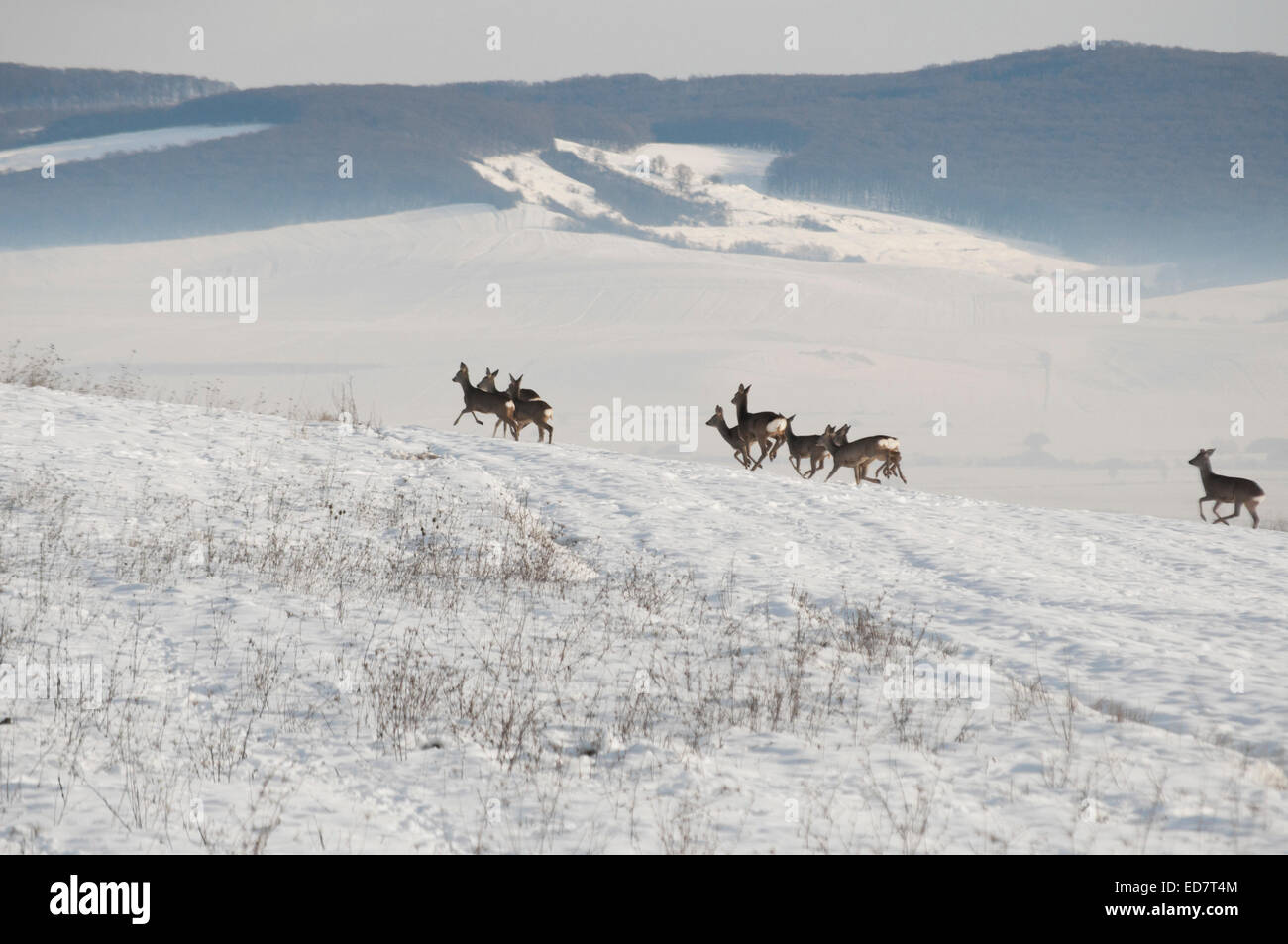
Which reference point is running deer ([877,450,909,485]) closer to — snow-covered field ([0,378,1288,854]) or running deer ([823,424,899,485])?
running deer ([823,424,899,485])

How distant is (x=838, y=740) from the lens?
849cm

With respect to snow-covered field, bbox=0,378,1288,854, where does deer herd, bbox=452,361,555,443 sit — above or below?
above

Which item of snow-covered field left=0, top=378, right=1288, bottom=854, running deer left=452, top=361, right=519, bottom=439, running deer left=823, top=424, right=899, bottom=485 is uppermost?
running deer left=452, top=361, right=519, bottom=439

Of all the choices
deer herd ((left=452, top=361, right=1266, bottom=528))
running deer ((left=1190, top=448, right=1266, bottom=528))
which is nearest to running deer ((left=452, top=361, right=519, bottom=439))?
deer herd ((left=452, top=361, right=1266, bottom=528))

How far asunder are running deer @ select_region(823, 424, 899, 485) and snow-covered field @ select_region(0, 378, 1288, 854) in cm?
707

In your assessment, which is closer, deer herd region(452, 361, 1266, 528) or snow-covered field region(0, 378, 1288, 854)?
snow-covered field region(0, 378, 1288, 854)

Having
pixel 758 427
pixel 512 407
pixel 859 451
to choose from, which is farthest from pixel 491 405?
pixel 859 451

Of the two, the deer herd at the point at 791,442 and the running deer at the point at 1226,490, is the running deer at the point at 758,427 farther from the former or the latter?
the running deer at the point at 1226,490

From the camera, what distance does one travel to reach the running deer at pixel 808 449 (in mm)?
26848

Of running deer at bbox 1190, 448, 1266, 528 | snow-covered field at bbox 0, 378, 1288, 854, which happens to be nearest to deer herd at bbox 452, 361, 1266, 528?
running deer at bbox 1190, 448, 1266, 528

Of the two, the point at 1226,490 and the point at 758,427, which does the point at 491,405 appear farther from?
the point at 1226,490

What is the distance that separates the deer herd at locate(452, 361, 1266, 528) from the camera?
26.5 metres
